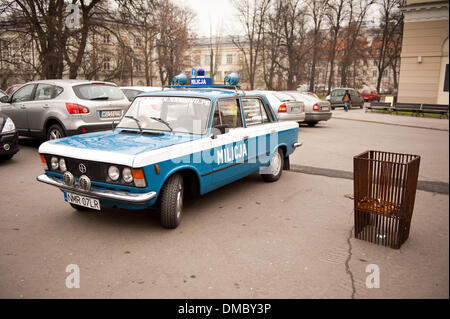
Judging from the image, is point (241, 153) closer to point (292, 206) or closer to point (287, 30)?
point (292, 206)

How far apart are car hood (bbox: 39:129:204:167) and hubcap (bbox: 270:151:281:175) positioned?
2359 millimetres

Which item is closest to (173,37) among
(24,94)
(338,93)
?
(338,93)

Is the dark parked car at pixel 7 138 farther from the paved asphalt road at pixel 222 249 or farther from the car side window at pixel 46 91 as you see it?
the paved asphalt road at pixel 222 249

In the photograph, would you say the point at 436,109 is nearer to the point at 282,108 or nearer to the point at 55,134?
the point at 282,108

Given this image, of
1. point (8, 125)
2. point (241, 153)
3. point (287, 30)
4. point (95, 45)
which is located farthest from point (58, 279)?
point (287, 30)

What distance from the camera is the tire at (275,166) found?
6867mm

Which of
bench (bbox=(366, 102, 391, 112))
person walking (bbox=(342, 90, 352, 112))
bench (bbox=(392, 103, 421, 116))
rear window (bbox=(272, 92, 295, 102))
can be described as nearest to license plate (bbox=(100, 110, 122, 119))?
rear window (bbox=(272, 92, 295, 102))

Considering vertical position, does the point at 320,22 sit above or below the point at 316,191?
above

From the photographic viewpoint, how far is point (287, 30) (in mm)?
40344

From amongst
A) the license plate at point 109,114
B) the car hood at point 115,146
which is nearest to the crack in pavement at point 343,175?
the car hood at point 115,146

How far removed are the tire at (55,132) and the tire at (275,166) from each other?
17.1 ft

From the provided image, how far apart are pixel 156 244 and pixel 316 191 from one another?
3.35 metres

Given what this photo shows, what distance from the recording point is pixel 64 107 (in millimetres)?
8828

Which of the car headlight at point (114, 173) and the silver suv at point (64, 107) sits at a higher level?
the silver suv at point (64, 107)
